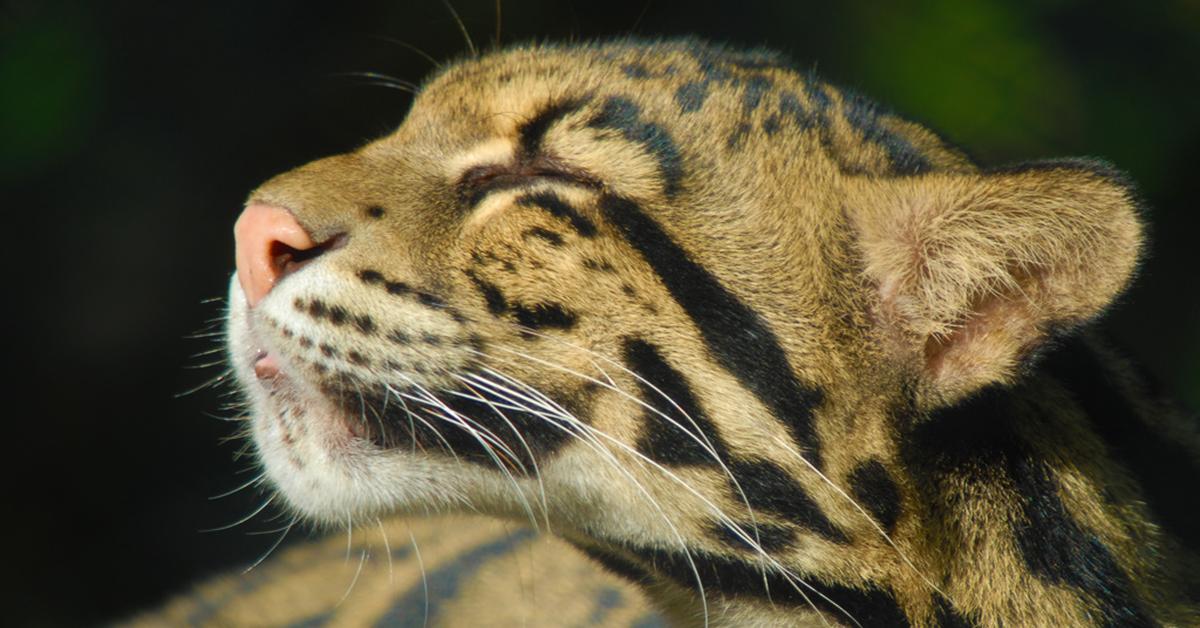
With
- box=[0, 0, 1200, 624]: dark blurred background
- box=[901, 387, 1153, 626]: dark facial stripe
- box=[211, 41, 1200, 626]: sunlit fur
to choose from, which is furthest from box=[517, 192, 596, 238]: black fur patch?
box=[0, 0, 1200, 624]: dark blurred background

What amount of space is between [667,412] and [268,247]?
2.94 ft

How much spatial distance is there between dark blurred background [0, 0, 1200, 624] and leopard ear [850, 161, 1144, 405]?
266cm

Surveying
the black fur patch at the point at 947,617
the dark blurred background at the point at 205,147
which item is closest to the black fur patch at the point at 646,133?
the black fur patch at the point at 947,617

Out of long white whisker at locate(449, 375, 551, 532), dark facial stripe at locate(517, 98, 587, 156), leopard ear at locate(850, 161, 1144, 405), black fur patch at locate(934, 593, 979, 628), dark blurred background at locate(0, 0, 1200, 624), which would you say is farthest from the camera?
dark blurred background at locate(0, 0, 1200, 624)

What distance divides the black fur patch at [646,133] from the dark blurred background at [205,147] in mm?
2537

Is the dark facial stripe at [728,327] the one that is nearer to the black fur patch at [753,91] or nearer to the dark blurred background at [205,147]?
the black fur patch at [753,91]

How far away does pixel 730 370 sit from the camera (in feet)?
8.61

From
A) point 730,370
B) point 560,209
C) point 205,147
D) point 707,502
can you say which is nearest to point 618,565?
point 707,502

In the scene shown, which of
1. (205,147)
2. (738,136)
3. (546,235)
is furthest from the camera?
(205,147)

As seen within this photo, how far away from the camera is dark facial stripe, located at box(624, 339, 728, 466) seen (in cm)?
262

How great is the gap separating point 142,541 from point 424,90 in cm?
347

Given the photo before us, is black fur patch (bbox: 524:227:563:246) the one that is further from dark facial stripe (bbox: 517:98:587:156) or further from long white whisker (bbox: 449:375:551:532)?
long white whisker (bbox: 449:375:551:532)

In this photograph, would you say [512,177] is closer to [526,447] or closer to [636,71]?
[636,71]

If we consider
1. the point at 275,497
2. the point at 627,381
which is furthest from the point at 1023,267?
the point at 275,497
